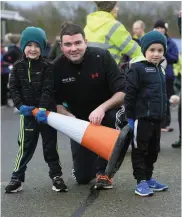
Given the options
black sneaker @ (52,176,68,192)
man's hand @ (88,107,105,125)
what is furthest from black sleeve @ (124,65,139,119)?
black sneaker @ (52,176,68,192)

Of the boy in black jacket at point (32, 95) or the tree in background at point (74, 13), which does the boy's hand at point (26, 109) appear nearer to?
the boy in black jacket at point (32, 95)

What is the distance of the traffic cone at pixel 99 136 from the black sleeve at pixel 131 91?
14 cm

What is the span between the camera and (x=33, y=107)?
13.6ft

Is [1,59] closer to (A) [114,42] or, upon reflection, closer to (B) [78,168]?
(A) [114,42]

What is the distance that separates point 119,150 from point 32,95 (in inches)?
36.7

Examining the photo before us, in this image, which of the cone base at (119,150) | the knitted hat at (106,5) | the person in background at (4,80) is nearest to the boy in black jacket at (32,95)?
the cone base at (119,150)

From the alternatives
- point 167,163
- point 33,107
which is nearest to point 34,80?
point 33,107

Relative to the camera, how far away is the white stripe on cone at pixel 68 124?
412cm

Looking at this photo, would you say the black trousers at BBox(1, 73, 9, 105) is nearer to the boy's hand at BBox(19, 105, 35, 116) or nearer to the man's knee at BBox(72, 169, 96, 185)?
the man's knee at BBox(72, 169, 96, 185)

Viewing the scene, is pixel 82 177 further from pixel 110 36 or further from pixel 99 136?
pixel 110 36

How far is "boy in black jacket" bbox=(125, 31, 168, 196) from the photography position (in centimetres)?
400

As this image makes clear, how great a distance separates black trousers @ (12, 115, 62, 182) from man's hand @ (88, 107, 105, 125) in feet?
1.36

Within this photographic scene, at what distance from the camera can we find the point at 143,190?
402 cm

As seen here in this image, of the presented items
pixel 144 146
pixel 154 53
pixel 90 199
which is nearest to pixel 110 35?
pixel 154 53
